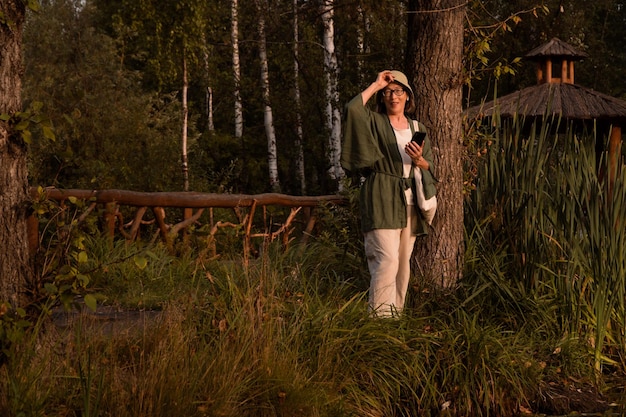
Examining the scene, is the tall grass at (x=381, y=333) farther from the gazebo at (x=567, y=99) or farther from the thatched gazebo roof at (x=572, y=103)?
the gazebo at (x=567, y=99)

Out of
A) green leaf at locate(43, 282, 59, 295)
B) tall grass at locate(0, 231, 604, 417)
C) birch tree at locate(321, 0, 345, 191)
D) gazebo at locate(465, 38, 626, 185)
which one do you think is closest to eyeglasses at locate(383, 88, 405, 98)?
tall grass at locate(0, 231, 604, 417)

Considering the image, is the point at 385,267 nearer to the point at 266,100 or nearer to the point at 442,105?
the point at 442,105

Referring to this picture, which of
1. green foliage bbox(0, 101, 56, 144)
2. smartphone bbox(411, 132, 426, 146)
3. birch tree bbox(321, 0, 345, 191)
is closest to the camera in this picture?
green foliage bbox(0, 101, 56, 144)

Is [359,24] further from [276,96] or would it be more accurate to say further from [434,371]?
[434,371]

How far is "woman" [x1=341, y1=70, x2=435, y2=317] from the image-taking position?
630 cm

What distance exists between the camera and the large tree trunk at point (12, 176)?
5016 millimetres

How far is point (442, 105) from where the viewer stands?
696cm

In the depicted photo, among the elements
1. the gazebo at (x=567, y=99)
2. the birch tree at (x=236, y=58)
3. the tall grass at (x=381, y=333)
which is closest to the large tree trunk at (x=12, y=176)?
the tall grass at (x=381, y=333)

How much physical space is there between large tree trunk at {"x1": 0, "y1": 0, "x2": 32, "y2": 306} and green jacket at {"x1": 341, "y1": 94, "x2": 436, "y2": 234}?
2.15 meters

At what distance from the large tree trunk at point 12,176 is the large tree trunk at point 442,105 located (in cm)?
291

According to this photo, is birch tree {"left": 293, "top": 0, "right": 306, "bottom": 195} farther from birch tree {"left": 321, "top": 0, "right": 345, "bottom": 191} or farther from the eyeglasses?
the eyeglasses

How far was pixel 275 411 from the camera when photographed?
499 cm

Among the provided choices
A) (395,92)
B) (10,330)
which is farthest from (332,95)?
(10,330)

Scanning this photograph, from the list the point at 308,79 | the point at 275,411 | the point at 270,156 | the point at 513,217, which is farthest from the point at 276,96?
the point at 275,411
